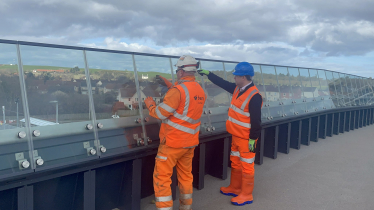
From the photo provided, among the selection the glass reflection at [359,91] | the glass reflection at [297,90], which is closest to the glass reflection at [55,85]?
the glass reflection at [297,90]

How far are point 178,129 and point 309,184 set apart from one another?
293 cm

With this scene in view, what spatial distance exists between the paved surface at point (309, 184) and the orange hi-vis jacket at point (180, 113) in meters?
1.24

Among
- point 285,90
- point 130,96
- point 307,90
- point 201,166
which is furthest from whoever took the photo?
point 307,90

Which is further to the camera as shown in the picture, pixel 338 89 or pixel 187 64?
pixel 338 89

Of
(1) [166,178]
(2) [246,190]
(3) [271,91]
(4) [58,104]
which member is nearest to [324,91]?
(3) [271,91]

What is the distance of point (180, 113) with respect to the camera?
10.9ft

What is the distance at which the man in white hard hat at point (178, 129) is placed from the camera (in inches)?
128

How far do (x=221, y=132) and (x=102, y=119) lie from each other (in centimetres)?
222

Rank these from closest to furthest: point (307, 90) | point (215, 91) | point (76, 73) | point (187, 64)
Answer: point (76, 73) < point (187, 64) < point (215, 91) < point (307, 90)

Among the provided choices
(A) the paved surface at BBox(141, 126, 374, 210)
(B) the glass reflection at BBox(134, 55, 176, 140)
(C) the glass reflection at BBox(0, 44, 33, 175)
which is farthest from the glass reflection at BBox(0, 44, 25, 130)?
(A) the paved surface at BBox(141, 126, 374, 210)

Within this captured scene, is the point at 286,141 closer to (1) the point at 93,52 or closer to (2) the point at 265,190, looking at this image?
(2) the point at 265,190

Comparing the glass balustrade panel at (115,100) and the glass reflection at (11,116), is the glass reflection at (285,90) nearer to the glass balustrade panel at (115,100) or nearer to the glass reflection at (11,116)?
the glass balustrade panel at (115,100)

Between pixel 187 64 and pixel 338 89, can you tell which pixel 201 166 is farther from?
pixel 338 89

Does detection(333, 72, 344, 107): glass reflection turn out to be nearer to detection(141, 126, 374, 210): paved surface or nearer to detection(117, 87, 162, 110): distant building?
detection(141, 126, 374, 210): paved surface
